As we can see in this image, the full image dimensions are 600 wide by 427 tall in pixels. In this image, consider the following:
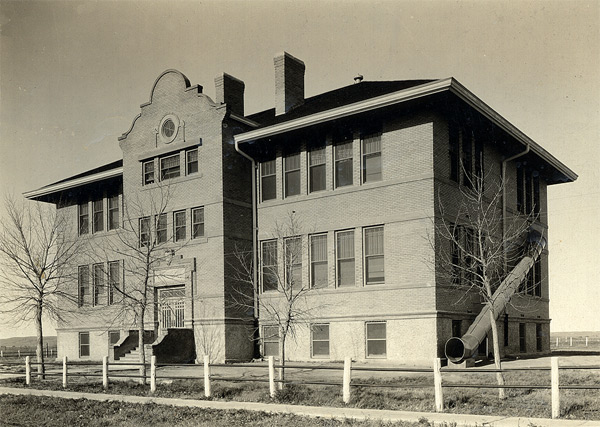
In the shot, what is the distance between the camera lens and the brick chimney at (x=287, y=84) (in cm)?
2961

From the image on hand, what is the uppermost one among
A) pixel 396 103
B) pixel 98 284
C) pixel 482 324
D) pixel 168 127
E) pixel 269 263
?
pixel 168 127

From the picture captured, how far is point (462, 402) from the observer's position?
14141 millimetres

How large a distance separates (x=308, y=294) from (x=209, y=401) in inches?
394

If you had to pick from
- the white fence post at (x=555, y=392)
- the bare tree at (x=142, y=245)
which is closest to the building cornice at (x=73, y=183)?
the bare tree at (x=142, y=245)

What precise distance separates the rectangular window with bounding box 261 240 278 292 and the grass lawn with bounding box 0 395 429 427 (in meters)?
10.8

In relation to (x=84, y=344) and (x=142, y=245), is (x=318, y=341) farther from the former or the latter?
(x=84, y=344)

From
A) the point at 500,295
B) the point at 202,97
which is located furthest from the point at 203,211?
the point at 500,295

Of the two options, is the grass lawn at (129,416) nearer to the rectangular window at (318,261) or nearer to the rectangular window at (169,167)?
the rectangular window at (318,261)

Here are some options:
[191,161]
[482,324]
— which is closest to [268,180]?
[191,161]

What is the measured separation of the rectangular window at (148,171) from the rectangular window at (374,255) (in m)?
10.4

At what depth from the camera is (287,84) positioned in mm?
29766

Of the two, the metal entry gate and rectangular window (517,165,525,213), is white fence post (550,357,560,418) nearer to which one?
the metal entry gate

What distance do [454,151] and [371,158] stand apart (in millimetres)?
3073

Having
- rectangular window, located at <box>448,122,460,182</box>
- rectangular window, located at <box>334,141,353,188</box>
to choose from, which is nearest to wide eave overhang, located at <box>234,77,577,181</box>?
rectangular window, located at <box>448,122,460,182</box>
